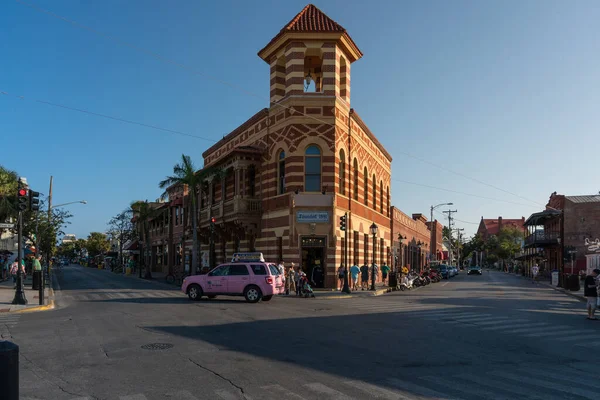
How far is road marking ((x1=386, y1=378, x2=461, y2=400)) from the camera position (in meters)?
7.14

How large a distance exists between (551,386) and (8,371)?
7.25 metres

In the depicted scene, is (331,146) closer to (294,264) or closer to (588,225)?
(294,264)

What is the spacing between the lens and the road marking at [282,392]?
6.96 meters

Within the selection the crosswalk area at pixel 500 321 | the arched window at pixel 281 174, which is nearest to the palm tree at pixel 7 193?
the arched window at pixel 281 174

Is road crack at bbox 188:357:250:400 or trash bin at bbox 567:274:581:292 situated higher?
road crack at bbox 188:357:250:400

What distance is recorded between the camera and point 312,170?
99.8 feet

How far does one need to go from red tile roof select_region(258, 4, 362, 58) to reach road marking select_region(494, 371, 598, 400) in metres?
25.3

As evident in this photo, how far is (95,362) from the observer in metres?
9.16

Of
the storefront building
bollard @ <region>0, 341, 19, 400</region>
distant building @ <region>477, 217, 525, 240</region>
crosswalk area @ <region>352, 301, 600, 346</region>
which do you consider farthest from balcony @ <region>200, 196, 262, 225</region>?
distant building @ <region>477, 217, 525, 240</region>

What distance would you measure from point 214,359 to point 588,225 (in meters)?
58.9

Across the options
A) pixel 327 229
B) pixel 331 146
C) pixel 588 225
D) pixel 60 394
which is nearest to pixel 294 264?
pixel 327 229

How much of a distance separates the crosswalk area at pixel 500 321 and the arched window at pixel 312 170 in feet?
33.8

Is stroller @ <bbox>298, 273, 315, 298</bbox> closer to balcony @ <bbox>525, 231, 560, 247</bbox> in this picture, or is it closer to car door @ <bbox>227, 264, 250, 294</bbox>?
car door @ <bbox>227, 264, 250, 294</bbox>

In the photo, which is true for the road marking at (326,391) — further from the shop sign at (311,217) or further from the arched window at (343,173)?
the arched window at (343,173)
